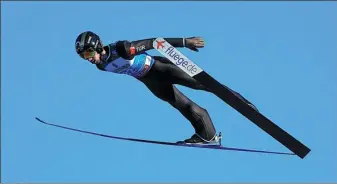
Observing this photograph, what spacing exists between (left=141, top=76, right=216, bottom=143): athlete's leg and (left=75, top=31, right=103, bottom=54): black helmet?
1.30 metres

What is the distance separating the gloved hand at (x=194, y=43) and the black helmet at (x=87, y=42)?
1.50 m

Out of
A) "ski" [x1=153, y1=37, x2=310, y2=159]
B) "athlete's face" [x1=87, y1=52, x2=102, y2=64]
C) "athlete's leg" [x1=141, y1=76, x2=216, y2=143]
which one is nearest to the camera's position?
"ski" [x1=153, y1=37, x2=310, y2=159]

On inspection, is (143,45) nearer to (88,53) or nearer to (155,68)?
(155,68)

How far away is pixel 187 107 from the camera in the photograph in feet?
43.1

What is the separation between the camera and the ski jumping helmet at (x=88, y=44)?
12.1 m

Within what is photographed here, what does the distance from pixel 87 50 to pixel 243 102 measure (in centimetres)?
277

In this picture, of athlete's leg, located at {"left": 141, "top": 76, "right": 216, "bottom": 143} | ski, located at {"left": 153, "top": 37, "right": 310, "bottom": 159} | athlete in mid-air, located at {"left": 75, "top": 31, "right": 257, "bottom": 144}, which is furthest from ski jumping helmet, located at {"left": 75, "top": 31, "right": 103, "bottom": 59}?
athlete's leg, located at {"left": 141, "top": 76, "right": 216, "bottom": 143}

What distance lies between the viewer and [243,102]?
1180 cm

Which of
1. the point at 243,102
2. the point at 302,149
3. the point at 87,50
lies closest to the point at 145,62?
the point at 87,50

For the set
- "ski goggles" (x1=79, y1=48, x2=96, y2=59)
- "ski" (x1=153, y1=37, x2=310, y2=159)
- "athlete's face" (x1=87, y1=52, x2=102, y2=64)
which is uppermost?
"ski goggles" (x1=79, y1=48, x2=96, y2=59)

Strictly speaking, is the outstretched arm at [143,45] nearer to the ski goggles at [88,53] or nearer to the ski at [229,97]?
the ski at [229,97]

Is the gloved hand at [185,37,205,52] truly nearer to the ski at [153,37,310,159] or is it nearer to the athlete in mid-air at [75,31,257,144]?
the athlete in mid-air at [75,31,257,144]

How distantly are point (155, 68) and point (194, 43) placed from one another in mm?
1107

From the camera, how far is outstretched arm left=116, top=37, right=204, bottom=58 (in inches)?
470
